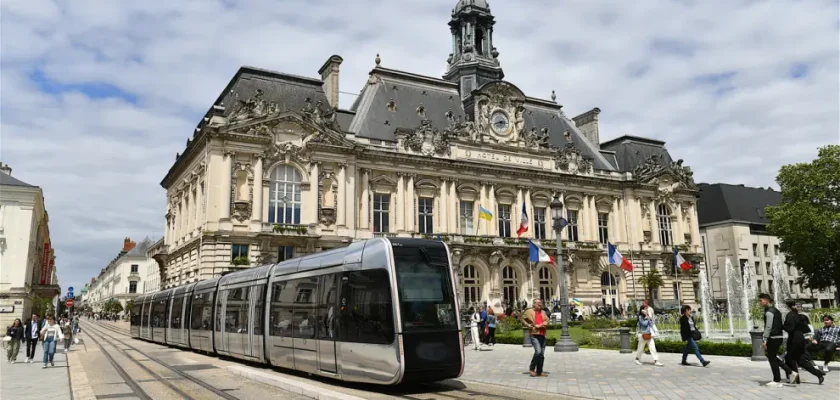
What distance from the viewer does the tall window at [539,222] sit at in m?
49.0

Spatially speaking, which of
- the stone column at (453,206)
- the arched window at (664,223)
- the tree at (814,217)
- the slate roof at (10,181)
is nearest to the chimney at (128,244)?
the slate roof at (10,181)

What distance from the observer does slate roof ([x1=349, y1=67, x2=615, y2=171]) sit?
44.9 meters

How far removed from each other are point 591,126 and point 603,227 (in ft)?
36.3

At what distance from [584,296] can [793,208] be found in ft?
57.5

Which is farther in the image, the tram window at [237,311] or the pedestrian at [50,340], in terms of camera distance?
the pedestrian at [50,340]

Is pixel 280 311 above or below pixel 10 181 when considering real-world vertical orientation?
below

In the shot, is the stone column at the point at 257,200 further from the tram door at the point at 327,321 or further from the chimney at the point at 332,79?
the tram door at the point at 327,321

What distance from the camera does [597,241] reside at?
5088 cm

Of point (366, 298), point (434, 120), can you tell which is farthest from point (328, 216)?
point (366, 298)

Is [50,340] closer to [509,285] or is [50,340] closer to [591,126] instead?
[509,285]

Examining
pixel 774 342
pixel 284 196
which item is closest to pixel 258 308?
pixel 774 342

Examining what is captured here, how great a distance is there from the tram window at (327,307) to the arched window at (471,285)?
1217 inches

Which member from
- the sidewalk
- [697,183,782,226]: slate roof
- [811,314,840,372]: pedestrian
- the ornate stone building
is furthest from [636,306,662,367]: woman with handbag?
[697,183,782,226]: slate roof

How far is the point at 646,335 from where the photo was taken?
16.6 m
